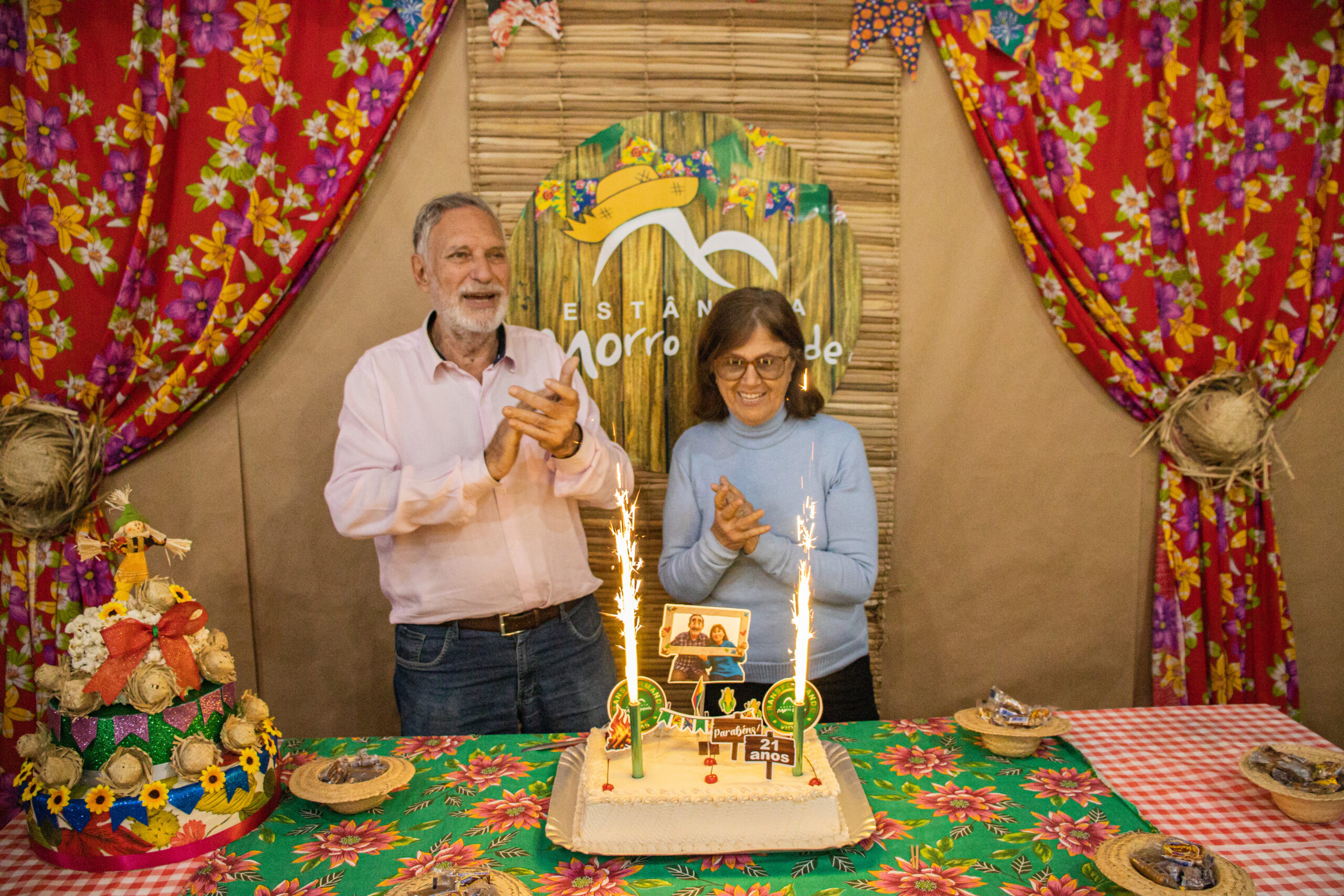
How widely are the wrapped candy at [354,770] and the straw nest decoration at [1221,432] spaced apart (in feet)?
8.67

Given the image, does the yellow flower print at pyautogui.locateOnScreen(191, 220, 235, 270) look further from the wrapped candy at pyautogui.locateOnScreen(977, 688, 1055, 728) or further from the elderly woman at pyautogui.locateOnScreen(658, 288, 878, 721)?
the wrapped candy at pyautogui.locateOnScreen(977, 688, 1055, 728)

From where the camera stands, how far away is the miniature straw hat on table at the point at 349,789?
1.57m

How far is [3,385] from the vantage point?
263 centimetres

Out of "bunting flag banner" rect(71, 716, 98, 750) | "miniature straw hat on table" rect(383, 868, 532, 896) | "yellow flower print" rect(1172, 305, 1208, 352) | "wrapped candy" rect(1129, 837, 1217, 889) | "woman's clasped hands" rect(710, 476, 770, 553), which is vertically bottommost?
"miniature straw hat on table" rect(383, 868, 532, 896)

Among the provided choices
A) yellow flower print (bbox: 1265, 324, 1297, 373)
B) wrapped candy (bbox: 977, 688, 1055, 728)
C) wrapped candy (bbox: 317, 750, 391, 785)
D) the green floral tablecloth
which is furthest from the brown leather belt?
yellow flower print (bbox: 1265, 324, 1297, 373)

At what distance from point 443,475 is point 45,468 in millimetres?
1315

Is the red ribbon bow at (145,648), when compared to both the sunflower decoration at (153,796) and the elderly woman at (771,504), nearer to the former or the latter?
the sunflower decoration at (153,796)

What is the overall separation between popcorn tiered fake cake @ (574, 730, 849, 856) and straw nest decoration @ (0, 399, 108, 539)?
198 centimetres

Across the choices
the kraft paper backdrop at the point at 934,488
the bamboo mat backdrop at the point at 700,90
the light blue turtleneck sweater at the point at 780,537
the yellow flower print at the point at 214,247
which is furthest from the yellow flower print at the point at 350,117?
the light blue turtleneck sweater at the point at 780,537

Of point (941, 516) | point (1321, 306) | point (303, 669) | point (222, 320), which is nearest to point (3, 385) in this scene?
point (222, 320)

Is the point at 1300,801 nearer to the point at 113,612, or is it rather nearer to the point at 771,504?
the point at 771,504

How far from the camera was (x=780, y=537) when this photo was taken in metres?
2.27

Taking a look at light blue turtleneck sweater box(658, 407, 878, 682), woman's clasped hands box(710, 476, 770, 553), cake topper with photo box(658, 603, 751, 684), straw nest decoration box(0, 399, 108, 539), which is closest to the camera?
cake topper with photo box(658, 603, 751, 684)

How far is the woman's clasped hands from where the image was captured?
81.0 inches
